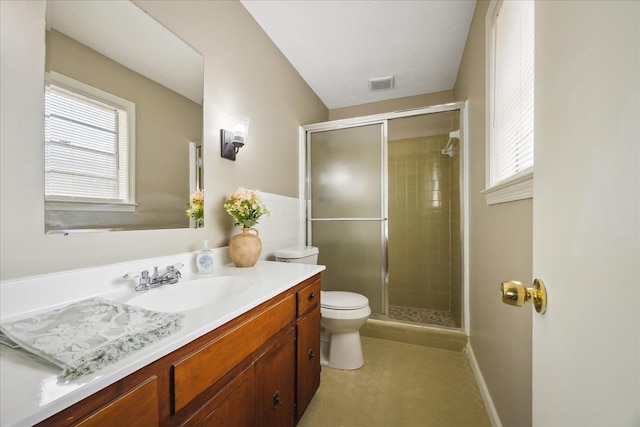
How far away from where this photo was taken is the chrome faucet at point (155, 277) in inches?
39.5

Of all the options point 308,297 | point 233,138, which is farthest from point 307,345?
point 233,138

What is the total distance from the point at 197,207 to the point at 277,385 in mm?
941

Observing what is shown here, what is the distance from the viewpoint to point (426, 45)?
221 centimetres

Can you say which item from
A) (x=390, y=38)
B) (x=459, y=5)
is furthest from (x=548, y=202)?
(x=390, y=38)

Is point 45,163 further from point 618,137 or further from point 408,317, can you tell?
point 408,317

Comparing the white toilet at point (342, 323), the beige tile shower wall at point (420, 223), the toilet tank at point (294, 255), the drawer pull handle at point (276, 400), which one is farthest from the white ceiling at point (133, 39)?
the beige tile shower wall at point (420, 223)

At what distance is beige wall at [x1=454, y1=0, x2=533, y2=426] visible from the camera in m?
1.02

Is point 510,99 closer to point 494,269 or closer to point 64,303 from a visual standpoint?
point 494,269

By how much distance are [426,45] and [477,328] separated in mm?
2251

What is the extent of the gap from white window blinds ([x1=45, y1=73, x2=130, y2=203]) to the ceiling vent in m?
2.37

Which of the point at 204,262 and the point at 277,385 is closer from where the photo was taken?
the point at 277,385

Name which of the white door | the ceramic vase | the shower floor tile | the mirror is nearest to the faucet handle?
the mirror

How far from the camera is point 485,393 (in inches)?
61.1

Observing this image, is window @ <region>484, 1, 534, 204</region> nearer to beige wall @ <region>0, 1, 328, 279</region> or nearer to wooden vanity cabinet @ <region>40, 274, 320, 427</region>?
wooden vanity cabinet @ <region>40, 274, 320, 427</region>
